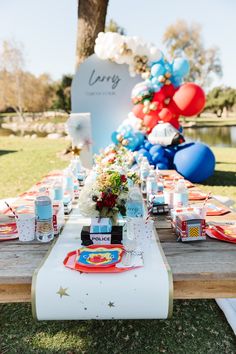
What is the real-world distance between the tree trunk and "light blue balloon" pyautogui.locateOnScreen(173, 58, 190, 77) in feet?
10.2

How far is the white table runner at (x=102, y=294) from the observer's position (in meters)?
1.49

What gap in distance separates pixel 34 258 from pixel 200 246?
86 centimetres

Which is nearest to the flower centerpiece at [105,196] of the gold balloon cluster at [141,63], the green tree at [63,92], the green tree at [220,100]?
the gold balloon cluster at [141,63]

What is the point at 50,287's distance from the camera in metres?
1.49

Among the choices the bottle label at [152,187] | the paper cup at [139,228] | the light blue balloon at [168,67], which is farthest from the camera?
the light blue balloon at [168,67]

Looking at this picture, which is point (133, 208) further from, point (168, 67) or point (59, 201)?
point (168, 67)

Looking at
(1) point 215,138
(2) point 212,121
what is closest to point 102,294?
(1) point 215,138

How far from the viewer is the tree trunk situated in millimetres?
8938

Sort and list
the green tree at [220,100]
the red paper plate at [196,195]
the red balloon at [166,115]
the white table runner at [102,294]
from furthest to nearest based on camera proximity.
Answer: the green tree at [220,100] → the red balloon at [166,115] → the red paper plate at [196,195] → the white table runner at [102,294]

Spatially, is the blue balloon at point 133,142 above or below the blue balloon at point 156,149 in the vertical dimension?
above

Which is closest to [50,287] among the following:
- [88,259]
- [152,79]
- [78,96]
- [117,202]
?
[88,259]

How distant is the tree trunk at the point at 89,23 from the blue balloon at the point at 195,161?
4345 mm

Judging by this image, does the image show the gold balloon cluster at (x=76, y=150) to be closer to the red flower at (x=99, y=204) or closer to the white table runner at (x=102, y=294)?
the red flower at (x=99, y=204)

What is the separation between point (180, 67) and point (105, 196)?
5.53 metres
